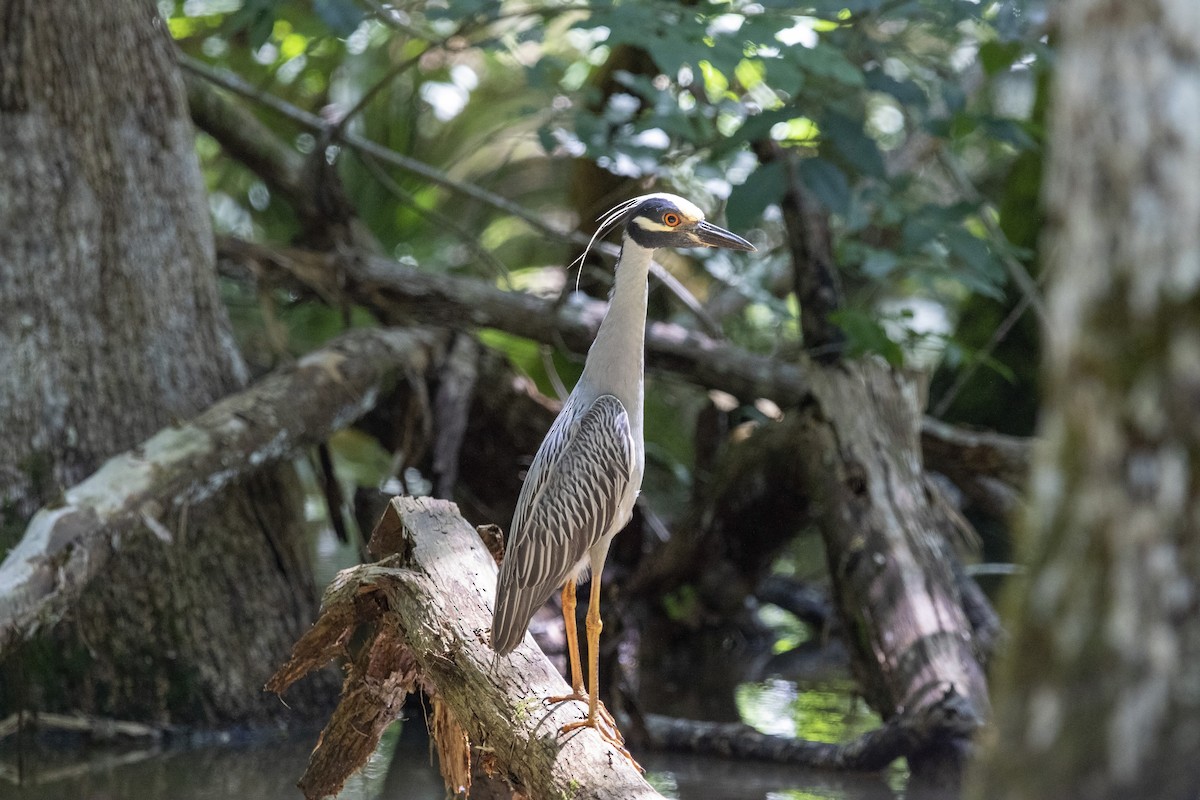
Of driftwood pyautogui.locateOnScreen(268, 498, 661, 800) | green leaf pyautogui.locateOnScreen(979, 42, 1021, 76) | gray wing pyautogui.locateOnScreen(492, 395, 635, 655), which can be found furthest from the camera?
green leaf pyautogui.locateOnScreen(979, 42, 1021, 76)

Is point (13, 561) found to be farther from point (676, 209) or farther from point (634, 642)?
point (634, 642)

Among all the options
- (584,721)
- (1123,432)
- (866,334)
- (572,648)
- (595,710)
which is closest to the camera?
(1123,432)

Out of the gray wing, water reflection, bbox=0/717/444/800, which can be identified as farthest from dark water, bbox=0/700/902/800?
the gray wing

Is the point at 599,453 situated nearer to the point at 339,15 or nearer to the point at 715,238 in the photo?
the point at 715,238

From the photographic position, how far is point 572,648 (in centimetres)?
291

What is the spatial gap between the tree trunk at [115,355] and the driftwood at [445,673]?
1242 mm

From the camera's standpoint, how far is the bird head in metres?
3.04

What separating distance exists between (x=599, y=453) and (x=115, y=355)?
2223 mm

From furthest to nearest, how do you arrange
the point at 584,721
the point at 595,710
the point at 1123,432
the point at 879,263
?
1. the point at 879,263
2. the point at 595,710
3. the point at 584,721
4. the point at 1123,432

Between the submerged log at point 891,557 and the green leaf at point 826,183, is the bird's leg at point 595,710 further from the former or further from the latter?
the green leaf at point 826,183

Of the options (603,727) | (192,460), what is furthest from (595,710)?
(192,460)

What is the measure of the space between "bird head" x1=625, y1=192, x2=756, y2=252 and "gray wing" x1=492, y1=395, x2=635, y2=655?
1.46 feet

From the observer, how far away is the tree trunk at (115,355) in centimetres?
416

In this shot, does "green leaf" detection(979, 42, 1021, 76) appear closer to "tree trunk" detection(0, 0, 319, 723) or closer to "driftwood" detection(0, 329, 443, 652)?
"driftwood" detection(0, 329, 443, 652)
